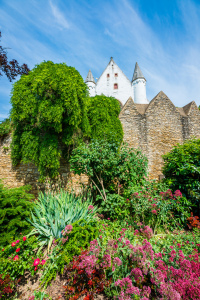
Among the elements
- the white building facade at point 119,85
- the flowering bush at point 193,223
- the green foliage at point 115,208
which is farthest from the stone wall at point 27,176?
the white building facade at point 119,85

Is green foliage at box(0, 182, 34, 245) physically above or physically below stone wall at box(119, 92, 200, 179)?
below

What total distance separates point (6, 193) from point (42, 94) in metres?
3.61

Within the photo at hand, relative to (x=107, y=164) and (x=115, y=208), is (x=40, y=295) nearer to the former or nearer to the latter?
(x=115, y=208)

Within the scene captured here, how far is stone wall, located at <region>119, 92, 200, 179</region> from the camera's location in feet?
24.3

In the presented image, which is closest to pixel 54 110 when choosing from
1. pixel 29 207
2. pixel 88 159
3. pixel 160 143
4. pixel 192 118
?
pixel 88 159

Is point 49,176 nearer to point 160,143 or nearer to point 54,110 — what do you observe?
point 54,110

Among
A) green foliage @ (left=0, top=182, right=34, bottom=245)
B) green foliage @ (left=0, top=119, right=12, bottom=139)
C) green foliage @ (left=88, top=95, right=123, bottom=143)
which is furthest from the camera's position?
green foliage @ (left=0, top=119, right=12, bottom=139)

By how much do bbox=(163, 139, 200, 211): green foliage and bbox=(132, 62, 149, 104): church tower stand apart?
19629mm

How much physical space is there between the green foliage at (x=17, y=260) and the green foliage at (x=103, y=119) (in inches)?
173

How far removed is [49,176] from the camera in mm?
5883

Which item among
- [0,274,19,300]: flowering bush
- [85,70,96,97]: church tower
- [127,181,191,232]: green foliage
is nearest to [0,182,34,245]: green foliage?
[0,274,19,300]: flowering bush

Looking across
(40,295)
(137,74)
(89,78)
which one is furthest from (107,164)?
(137,74)

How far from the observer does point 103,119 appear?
20.8 feet

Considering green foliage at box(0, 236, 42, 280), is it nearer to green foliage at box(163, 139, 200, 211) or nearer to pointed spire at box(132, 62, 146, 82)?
green foliage at box(163, 139, 200, 211)
